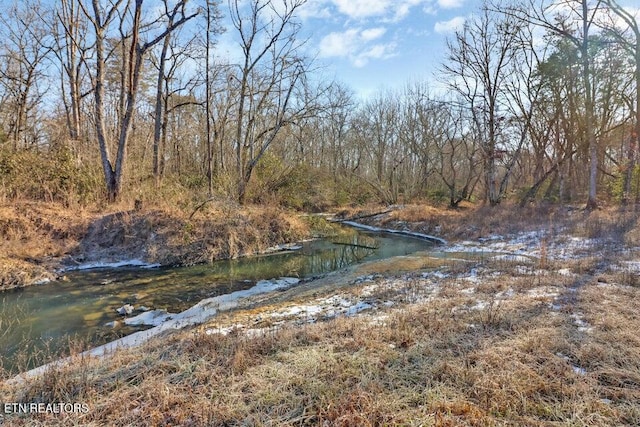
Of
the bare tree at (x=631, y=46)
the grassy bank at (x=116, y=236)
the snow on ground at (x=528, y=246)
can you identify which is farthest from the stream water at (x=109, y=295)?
the bare tree at (x=631, y=46)

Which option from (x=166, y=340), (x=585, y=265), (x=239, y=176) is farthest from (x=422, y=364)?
(x=239, y=176)

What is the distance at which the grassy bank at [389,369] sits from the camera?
8.86ft

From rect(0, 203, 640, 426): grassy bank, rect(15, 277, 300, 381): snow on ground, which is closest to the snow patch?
rect(15, 277, 300, 381): snow on ground

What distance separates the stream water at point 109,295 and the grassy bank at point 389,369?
189 cm

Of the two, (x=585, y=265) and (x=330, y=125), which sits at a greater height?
(x=330, y=125)

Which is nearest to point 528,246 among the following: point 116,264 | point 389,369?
point 389,369

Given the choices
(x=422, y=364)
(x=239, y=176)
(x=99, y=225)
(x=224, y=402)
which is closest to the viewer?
(x=224, y=402)

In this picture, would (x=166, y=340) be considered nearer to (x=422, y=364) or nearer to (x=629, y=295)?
(x=422, y=364)

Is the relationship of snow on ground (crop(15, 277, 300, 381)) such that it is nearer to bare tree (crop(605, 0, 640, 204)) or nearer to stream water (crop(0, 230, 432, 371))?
stream water (crop(0, 230, 432, 371))

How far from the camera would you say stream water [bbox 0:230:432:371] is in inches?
215

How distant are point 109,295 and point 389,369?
7.11 metres

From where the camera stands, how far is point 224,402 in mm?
2926

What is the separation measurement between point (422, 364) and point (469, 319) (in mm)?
1613

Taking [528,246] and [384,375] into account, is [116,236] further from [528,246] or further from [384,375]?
[528,246]
